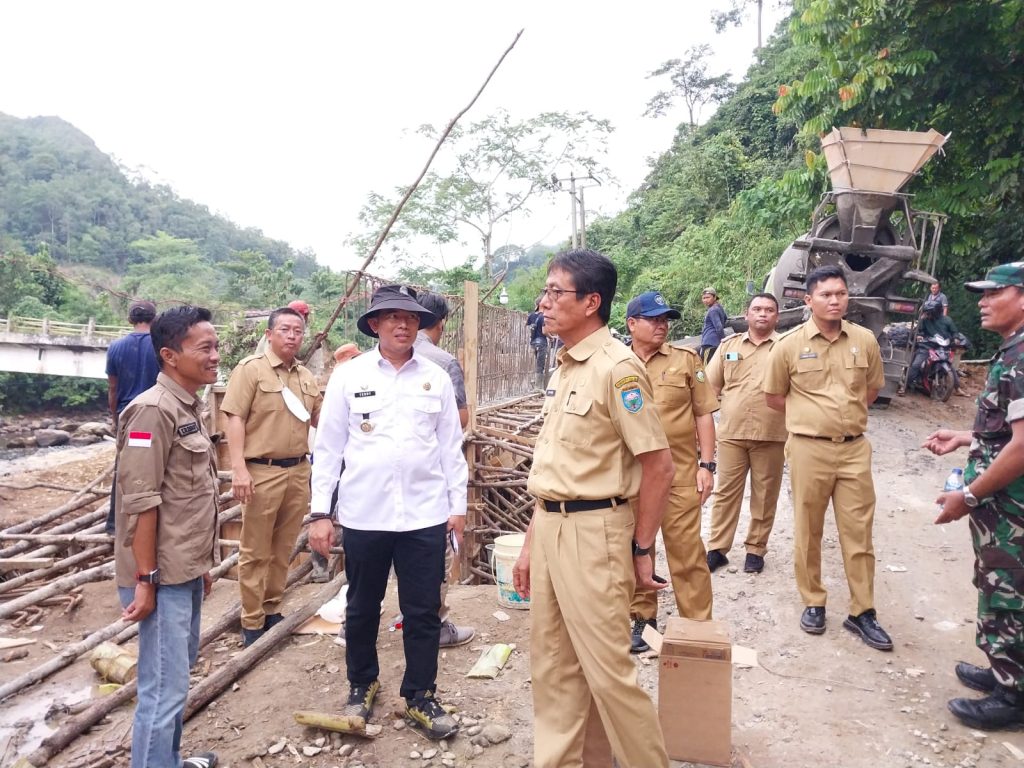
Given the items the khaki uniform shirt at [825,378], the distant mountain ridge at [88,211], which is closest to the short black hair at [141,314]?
the khaki uniform shirt at [825,378]

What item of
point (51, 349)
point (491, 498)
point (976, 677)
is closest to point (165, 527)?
point (976, 677)

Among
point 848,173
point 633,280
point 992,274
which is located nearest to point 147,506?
point 992,274

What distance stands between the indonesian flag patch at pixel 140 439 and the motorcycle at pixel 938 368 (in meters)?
9.88

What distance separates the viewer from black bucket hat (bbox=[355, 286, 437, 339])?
3.02m

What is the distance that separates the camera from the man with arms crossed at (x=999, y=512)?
2824 mm

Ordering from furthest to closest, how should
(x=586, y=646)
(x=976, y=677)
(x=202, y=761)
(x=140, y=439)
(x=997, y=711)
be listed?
(x=976, y=677) < (x=997, y=711) < (x=202, y=761) < (x=140, y=439) < (x=586, y=646)

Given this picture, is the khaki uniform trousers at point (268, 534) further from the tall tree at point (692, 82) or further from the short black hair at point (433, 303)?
the tall tree at point (692, 82)

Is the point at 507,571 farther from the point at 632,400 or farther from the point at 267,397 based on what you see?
the point at 632,400

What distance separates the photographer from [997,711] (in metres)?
2.95

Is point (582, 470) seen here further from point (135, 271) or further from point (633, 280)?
point (135, 271)

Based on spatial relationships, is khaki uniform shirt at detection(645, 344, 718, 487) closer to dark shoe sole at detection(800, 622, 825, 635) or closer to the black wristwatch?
dark shoe sole at detection(800, 622, 825, 635)

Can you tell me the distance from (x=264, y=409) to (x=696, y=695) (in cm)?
287

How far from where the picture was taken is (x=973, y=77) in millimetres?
7977

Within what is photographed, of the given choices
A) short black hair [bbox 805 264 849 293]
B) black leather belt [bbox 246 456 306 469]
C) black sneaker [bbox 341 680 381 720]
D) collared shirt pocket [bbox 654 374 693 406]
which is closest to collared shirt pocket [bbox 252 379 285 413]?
black leather belt [bbox 246 456 306 469]
